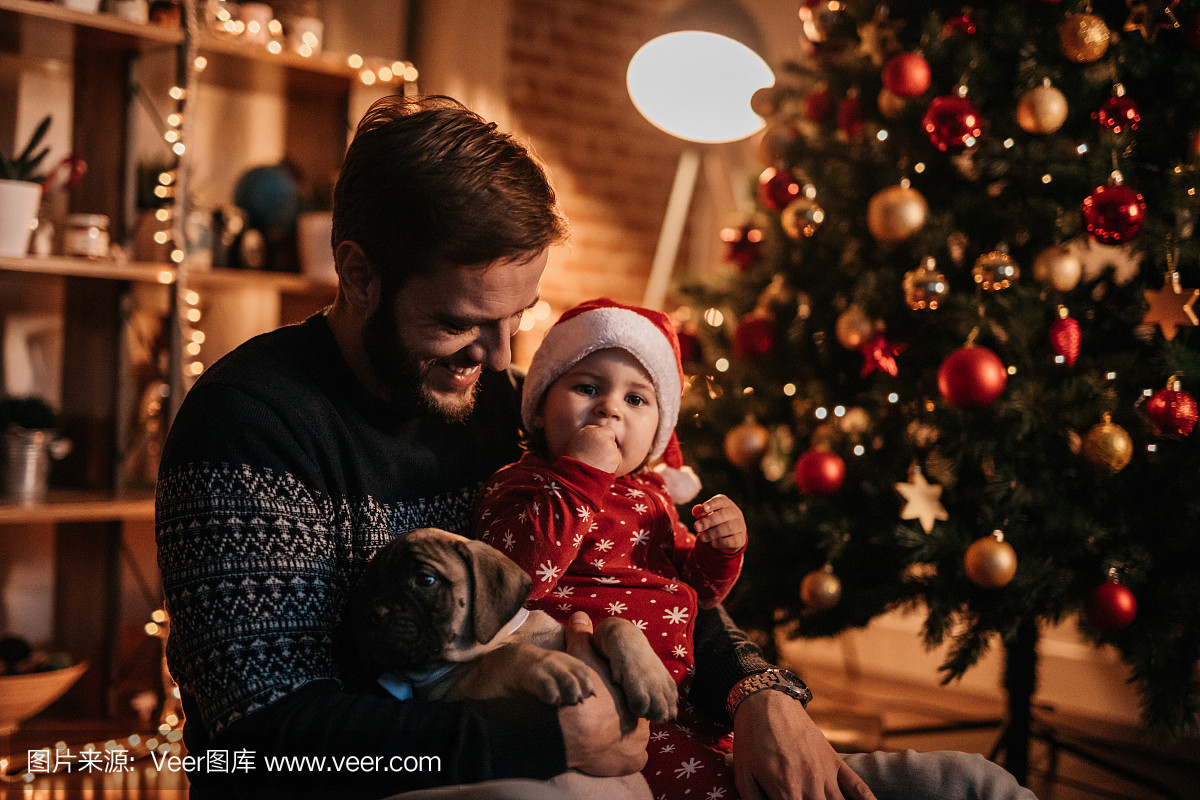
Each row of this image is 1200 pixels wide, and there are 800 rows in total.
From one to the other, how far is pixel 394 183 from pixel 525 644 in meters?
0.64

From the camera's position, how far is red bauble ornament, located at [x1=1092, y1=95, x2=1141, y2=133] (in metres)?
2.14

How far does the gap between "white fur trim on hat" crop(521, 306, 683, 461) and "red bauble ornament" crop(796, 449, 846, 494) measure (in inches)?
34.4

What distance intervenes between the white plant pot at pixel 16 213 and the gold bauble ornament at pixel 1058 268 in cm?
277

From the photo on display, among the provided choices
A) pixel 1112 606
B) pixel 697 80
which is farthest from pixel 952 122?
pixel 697 80

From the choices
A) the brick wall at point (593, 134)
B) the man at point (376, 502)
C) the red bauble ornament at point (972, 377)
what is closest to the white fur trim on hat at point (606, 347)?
the man at point (376, 502)

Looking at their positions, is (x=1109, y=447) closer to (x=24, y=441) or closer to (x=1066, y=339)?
(x=1066, y=339)

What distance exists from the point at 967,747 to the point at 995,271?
161cm

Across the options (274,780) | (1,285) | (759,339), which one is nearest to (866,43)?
(759,339)

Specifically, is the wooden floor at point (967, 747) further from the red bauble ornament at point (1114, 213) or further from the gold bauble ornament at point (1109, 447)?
the red bauble ornament at point (1114, 213)

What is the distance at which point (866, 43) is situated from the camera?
2.53m

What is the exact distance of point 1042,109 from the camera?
212cm

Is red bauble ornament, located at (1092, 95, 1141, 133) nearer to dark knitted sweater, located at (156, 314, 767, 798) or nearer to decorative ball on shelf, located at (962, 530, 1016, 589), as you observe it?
decorative ball on shelf, located at (962, 530, 1016, 589)

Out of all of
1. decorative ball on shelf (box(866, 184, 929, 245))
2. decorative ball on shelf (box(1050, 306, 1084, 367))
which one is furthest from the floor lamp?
decorative ball on shelf (box(1050, 306, 1084, 367))

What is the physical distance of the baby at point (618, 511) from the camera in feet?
4.20
